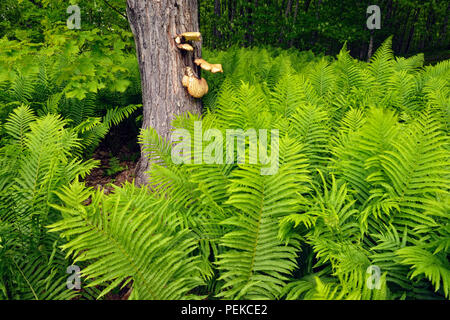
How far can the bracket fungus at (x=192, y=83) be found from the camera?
7.91 ft

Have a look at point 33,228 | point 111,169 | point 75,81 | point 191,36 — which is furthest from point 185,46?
point 111,169

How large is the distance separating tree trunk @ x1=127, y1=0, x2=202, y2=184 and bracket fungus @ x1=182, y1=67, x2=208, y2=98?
1.9 inches

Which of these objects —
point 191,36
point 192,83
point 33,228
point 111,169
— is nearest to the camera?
point 33,228

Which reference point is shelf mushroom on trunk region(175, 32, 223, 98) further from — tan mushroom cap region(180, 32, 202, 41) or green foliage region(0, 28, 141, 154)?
green foliage region(0, 28, 141, 154)

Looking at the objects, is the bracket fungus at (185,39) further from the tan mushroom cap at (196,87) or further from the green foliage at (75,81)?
A: the green foliage at (75,81)

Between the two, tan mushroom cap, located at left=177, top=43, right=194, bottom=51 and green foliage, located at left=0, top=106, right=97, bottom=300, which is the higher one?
tan mushroom cap, located at left=177, top=43, right=194, bottom=51

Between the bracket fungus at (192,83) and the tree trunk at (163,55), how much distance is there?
49 mm

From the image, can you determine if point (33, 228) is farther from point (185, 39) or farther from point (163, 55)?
point (185, 39)

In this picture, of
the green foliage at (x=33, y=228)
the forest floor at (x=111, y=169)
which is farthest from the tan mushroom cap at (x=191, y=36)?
the forest floor at (x=111, y=169)

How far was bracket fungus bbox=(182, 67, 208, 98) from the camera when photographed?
241 cm

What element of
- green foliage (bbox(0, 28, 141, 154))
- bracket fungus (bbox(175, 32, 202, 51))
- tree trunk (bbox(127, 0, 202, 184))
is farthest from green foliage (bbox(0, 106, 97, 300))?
bracket fungus (bbox(175, 32, 202, 51))

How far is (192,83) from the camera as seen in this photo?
242cm

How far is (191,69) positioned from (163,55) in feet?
0.87

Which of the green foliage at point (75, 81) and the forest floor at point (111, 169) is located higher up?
the green foliage at point (75, 81)
